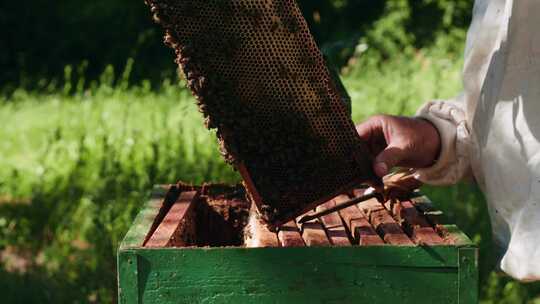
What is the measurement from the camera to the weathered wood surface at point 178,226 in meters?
1.86

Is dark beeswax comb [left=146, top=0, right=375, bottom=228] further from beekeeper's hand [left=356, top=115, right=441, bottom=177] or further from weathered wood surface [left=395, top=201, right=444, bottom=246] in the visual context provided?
beekeeper's hand [left=356, top=115, right=441, bottom=177]

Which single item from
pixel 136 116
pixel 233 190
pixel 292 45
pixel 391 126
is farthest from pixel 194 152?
pixel 292 45

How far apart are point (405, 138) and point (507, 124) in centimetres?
27

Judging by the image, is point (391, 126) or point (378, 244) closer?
point (378, 244)

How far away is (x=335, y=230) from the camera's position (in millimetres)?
2002

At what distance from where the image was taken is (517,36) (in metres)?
1.99

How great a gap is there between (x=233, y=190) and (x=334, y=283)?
94 centimetres

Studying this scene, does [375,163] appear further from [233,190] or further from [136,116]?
[136,116]

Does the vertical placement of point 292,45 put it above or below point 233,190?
above

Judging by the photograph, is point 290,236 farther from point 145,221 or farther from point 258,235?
point 145,221

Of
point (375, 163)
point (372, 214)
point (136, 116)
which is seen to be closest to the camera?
point (375, 163)

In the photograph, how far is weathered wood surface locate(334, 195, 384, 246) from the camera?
1840 millimetres

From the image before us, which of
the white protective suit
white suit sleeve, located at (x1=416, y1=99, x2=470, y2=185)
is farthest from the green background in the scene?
the white protective suit

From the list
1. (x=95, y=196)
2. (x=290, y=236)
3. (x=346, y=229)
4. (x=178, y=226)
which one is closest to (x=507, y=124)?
(x=346, y=229)
